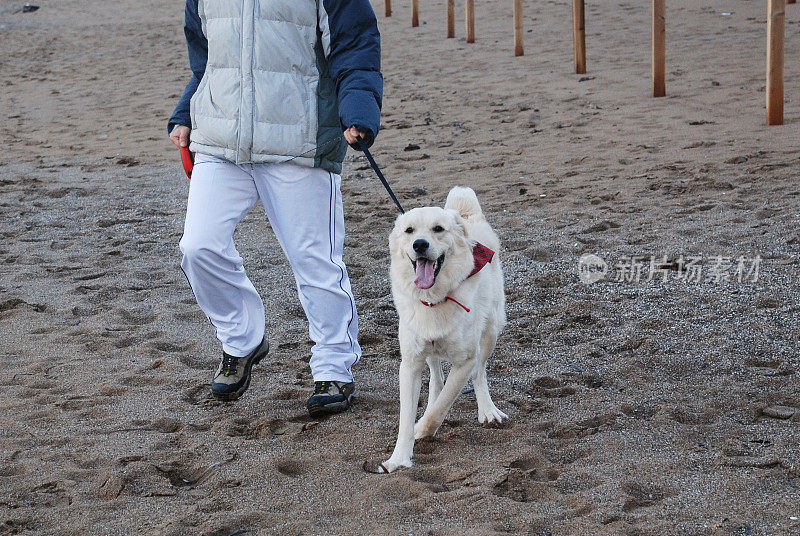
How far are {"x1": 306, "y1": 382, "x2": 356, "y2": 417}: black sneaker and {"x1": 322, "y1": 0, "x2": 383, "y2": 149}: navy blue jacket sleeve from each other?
110 cm

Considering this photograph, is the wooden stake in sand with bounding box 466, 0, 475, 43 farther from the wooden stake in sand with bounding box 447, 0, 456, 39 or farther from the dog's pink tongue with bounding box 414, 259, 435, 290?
the dog's pink tongue with bounding box 414, 259, 435, 290

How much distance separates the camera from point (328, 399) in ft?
12.5

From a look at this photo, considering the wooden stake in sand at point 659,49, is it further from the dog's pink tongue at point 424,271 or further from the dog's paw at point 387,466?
the dog's paw at point 387,466

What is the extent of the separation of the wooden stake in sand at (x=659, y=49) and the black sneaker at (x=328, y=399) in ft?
22.5

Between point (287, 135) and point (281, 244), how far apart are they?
0.51 meters

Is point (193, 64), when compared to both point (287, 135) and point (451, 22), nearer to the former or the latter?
point (287, 135)

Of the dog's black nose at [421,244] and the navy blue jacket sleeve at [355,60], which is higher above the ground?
Result: the navy blue jacket sleeve at [355,60]

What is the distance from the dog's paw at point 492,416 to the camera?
3701 mm

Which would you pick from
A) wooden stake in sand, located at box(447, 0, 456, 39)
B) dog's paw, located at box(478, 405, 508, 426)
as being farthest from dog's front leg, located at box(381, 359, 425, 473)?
wooden stake in sand, located at box(447, 0, 456, 39)

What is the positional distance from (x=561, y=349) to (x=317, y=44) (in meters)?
1.97

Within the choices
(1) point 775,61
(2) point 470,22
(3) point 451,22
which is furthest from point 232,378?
(3) point 451,22

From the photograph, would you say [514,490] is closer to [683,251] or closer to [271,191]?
[271,191]

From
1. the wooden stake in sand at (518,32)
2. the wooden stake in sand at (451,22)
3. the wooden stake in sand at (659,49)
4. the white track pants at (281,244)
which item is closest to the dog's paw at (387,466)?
the white track pants at (281,244)

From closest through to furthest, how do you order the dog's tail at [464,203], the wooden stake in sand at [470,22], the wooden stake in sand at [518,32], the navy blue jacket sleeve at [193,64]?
1. the navy blue jacket sleeve at [193,64]
2. the dog's tail at [464,203]
3. the wooden stake in sand at [518,32]
4. the wooden stake in sand at [470,22]
